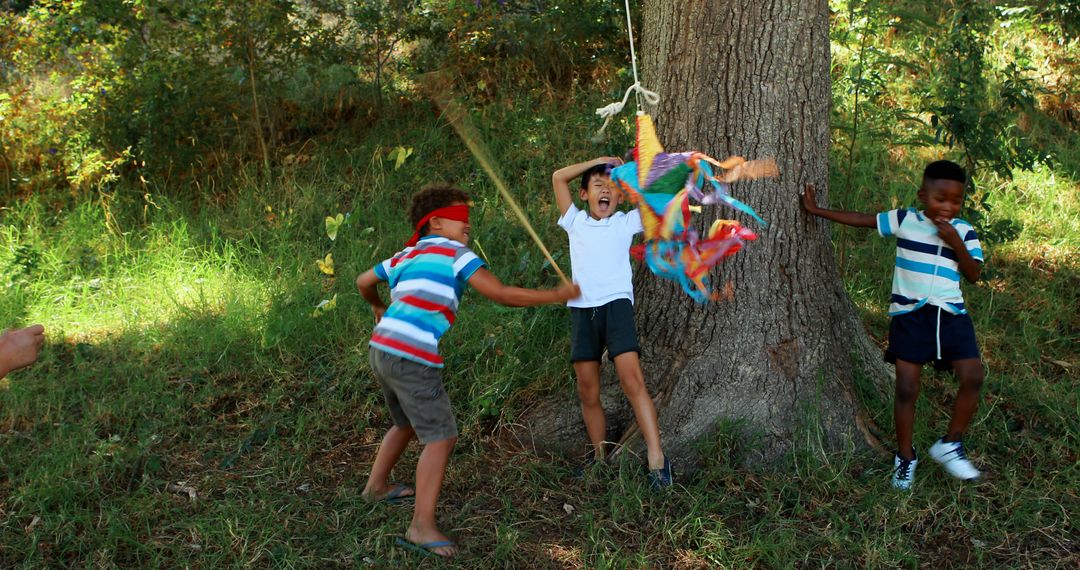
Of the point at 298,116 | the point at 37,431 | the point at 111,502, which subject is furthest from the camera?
the point at 298,116

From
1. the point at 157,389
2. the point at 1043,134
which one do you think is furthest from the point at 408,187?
the point at 1043,134

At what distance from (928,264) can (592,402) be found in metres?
1.53

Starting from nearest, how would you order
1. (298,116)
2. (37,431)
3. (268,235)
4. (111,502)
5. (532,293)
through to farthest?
(532,293)
(111,502)
(37,431)
(268,235)
(298,116)

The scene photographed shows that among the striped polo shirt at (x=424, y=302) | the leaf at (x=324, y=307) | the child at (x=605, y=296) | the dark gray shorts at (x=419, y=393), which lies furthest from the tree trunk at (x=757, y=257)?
the leaf at (x=324, y=307)

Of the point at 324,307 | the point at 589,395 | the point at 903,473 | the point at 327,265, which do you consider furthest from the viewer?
the point at 327,265

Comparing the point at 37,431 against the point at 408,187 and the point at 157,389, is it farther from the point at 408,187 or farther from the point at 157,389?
the point at 408,187

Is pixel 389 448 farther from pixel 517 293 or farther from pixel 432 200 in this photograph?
pixel 432 200

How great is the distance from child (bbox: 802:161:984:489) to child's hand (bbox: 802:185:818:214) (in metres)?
0.06

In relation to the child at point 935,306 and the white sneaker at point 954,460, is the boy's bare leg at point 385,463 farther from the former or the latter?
the white sneaker at point 954,460

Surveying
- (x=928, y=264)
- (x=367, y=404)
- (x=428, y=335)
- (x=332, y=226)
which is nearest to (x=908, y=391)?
(x=928, y=264)

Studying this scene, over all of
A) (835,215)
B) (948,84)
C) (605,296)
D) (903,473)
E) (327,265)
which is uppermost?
(948,84)

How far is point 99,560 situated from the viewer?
12.3 feet

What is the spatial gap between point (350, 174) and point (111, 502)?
11.9ft

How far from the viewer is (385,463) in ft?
13.4
